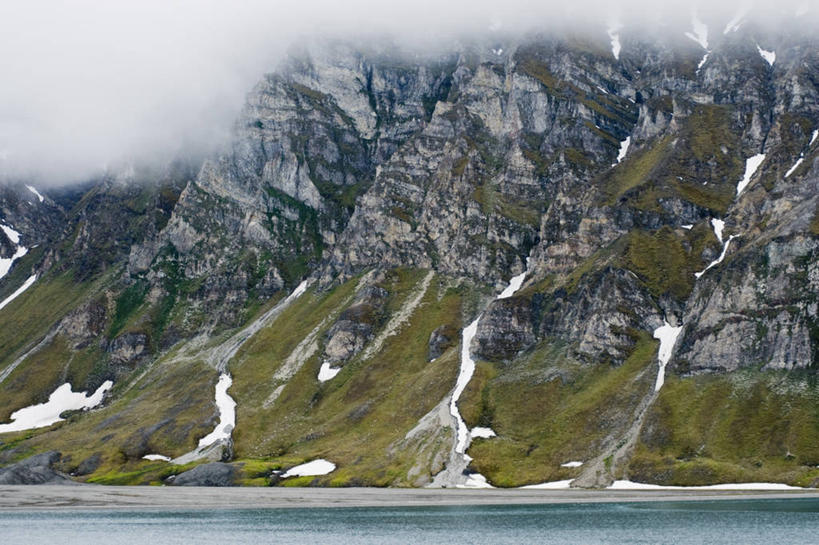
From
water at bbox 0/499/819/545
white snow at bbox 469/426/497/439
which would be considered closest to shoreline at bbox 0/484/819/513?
water at bbox 0/499/819/545

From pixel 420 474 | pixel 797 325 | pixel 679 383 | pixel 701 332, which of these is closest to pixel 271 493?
pixel 420 474

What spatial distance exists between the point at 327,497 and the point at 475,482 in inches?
1407

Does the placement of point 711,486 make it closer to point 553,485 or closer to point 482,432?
point 553,485

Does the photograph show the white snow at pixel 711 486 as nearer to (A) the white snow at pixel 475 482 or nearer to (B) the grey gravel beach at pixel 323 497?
(B) the grey gravel beach at pixel 323 497

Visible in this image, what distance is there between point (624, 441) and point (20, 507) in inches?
4846

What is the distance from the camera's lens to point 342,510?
441 ft

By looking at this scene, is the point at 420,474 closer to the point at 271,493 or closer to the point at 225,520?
the point at 271,493

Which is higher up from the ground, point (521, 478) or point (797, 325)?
point (797, 325)

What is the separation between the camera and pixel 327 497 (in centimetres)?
16012

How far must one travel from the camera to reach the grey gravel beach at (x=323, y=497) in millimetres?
139375

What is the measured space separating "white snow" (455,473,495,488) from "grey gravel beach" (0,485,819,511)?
7.80 metres

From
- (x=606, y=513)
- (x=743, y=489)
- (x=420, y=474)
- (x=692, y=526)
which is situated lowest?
(x=420, y=474)

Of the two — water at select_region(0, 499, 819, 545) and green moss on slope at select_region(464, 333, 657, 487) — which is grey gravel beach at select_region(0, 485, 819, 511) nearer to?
water at select_region(0, 499, 819, 545)

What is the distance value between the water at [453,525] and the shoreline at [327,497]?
8.19m
